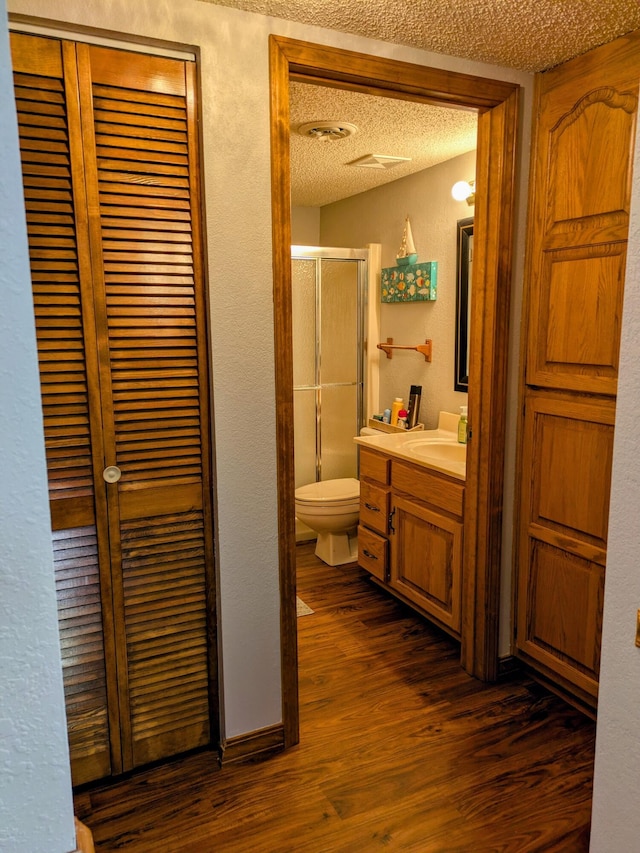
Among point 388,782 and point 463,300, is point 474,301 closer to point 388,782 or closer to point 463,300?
point 463,300

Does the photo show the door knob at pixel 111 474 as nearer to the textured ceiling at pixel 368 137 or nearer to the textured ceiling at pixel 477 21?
the textured ceiling at pixel 477 21

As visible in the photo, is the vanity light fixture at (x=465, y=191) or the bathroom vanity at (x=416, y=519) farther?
the vanity light fixture at (x=465, y=191)

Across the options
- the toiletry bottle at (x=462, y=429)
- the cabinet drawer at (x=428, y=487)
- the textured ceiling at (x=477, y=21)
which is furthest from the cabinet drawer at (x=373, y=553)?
the textured ceiling at (x=477, y=21)

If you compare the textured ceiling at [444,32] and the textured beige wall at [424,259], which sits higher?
the textured ceiling at [444,32]

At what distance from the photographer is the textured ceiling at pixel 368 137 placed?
252 cm

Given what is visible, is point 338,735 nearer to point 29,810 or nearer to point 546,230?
point 29,810

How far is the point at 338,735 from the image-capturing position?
7.36 feet

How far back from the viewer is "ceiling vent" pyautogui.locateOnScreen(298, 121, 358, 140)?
2771mm

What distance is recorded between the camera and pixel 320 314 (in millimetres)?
4098

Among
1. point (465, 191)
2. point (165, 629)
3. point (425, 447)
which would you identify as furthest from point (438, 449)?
point (165, 629)

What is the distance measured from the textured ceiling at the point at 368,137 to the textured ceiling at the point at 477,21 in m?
0.40

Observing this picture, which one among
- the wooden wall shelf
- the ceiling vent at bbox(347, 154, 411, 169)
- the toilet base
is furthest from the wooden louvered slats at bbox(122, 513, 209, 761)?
the ceiling vent at bbox(347, 154, 411, 169)

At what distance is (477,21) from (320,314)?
234 centimetres

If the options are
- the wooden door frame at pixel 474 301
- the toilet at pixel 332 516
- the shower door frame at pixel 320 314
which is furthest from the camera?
the shower door frame at pixel 320 314
